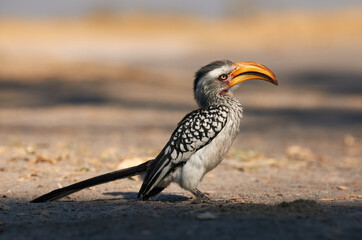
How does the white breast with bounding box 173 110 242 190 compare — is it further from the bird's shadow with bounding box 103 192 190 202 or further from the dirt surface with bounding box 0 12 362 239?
→ the bird's shadow with bounding box 103 192 190 202

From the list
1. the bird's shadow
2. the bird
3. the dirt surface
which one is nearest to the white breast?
the bird

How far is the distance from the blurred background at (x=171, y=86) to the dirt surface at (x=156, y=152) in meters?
0.05

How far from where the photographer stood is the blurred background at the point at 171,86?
10.7 metres

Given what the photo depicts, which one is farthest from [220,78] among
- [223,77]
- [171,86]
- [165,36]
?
[165,36]

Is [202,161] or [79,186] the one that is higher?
[202,161]

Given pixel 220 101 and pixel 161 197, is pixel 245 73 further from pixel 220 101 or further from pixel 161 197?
pixel 161 197

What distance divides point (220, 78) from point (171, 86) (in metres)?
13.6

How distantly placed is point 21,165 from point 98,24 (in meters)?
47.9

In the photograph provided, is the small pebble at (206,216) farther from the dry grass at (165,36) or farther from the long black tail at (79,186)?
the dry grass at (165,36)

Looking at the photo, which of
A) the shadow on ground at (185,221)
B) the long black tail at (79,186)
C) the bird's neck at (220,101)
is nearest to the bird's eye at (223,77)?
the bird's neck at (220,101)

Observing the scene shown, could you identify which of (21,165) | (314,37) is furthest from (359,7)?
(21,165)

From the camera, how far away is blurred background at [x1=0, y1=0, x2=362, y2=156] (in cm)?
1071

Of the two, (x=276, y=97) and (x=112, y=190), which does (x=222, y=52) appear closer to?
(x=276, y=97)

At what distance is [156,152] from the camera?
318 inches
